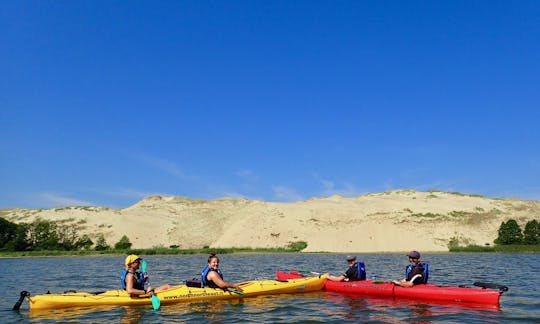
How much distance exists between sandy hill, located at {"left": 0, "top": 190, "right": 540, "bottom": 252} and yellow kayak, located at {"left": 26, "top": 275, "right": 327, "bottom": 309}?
43062mm

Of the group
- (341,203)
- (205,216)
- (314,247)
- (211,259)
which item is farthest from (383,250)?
(211,259)

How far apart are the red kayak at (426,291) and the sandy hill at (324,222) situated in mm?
42245

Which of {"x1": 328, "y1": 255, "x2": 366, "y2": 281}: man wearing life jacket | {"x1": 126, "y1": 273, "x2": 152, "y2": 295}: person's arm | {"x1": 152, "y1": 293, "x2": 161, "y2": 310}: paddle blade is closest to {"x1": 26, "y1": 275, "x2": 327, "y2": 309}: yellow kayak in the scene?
{"x1": 126, "y1": 273, "x2": 152, "y2": 295}: person's arm

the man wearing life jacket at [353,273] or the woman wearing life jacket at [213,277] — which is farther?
the man wearing life jacket at [353,273]

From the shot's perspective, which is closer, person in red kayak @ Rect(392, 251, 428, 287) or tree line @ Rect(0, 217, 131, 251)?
person in red kayak @ Rect(392, 251, 428, 287)

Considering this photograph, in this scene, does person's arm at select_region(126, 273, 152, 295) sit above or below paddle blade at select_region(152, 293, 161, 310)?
above

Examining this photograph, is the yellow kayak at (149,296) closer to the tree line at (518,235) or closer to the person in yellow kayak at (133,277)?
the person in yellow kayak at (133,277)

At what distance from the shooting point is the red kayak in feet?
44.4

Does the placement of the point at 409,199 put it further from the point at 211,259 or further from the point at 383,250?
the point at 211,259

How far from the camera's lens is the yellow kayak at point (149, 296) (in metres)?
13.5

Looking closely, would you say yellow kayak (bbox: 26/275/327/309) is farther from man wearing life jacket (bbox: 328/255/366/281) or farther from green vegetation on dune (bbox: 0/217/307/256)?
green vegetation on dune (bbox: 0/217/307/256)

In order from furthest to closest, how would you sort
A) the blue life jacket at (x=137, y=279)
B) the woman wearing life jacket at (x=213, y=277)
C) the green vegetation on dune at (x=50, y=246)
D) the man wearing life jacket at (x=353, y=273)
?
the green vegetation on dune at (x=50, y=246) < the man wearing life jacket at (x=353, y=273) < the woman wearing life jacket at (x=213, y=277) < the blue life jacket at (x=137, y=279)

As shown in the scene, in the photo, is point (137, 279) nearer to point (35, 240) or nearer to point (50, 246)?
point (50, 246)

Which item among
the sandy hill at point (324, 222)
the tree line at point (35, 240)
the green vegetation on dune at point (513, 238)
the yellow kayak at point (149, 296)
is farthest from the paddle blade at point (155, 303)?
the tree line at point (35, 240)
